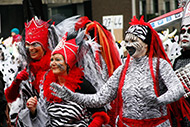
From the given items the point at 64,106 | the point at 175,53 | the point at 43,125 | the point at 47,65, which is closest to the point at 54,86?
the point at 64,106

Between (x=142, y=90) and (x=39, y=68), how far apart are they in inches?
70.0

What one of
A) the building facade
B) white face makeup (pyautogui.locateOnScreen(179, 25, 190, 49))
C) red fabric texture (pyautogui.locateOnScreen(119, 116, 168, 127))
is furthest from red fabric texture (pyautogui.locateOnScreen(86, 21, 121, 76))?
the building facade

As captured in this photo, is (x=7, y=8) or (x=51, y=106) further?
(x=7, y=8)

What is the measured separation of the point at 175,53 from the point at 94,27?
6.91 feet

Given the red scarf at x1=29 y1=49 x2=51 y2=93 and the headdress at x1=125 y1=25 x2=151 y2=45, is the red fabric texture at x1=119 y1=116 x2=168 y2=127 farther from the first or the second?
the red scarf at x1=29 y1=49 x2=51 y2=93

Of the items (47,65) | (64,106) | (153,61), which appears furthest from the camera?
(47,65)

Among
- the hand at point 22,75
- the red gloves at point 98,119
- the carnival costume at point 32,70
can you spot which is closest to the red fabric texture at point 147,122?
the red gloves at point 98,119

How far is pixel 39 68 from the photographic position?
220 inches

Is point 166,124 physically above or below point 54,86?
below

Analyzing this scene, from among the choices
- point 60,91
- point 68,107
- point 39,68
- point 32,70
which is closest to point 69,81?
point 68,107

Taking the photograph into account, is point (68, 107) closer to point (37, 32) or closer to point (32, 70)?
point (32, 70)

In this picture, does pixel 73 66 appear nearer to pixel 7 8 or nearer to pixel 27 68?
pixel 27 68

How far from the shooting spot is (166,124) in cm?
427

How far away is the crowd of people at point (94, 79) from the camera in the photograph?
4.23m
